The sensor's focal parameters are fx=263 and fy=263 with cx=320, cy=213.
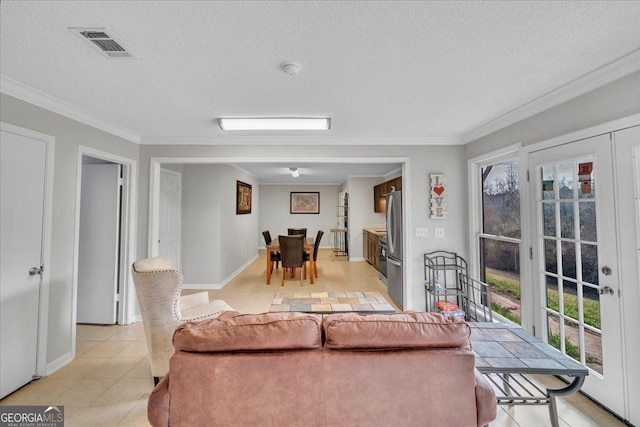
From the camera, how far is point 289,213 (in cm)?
904

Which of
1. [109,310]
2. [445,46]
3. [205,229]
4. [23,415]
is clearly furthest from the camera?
[205,229]

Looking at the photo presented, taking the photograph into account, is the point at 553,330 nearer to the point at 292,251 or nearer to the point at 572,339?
the point at 572,339

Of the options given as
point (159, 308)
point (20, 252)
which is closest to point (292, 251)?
point (159, 308)

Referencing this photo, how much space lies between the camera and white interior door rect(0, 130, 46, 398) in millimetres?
1962

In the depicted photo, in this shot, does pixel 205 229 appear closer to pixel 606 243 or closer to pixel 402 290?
pixel 402 290

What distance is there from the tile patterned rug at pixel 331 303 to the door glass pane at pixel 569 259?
1.45m

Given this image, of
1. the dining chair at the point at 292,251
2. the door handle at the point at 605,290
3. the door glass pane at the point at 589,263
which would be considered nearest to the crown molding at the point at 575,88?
the door glass pane at the point at 589,263

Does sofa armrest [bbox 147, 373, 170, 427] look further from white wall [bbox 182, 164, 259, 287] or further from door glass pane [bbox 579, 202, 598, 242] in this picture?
white wall [bbox 182, 164, 259, 287]

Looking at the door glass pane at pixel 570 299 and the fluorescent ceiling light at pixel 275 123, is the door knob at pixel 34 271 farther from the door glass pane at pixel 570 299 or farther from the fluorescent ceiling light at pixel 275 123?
the door glass pane at pixel 570 299

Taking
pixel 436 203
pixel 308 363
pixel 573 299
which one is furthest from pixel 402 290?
pixel 308 363

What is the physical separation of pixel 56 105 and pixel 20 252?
50.7 inches

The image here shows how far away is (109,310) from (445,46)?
14.3 feet

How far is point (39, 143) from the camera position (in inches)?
86.8
